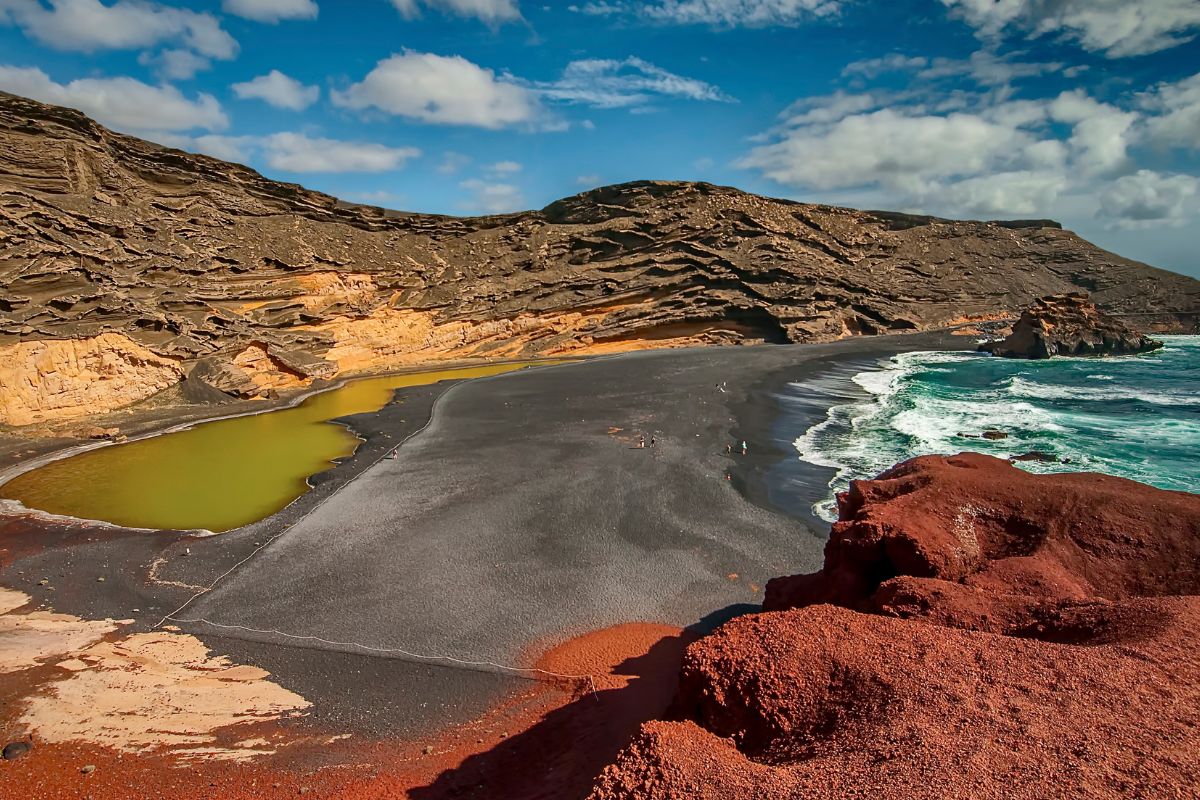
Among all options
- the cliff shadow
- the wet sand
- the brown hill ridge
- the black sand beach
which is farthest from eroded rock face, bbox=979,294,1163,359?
the cliff shadow

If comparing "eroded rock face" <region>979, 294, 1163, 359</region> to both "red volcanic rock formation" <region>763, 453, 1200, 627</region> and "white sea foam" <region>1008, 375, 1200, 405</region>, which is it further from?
"red volcanic rock formation" <region>763, 453, 1200, 627</region>

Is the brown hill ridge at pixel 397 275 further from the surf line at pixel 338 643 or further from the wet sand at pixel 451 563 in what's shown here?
the surf line at pixel 338 643

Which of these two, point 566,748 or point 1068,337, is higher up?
point 1068,337

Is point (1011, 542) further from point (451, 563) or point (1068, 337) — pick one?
point (1068, 337)

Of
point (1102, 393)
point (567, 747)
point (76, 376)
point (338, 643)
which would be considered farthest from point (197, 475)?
point (1102, 393)

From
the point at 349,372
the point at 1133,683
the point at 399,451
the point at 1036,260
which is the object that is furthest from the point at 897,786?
the point at 1036,260

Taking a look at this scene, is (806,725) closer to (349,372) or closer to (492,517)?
(492,517)

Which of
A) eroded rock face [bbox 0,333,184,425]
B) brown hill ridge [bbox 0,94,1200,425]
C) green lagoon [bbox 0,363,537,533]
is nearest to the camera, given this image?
green lagoon [bbox 0,363,537,533]
